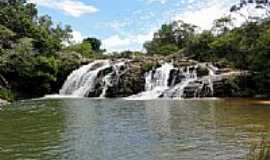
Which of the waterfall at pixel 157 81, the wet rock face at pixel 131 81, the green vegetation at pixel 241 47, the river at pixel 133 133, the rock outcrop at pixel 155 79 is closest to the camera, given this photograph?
the river at pixel 133 133

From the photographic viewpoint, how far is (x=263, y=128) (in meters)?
19.9

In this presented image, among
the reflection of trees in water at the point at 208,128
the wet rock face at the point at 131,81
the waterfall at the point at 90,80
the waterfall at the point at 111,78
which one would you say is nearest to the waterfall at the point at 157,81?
the wet rock face at the point at 131,81

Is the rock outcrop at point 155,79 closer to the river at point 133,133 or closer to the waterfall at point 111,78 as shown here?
the waterfall at point 111,78

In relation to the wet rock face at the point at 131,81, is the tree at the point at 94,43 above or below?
above

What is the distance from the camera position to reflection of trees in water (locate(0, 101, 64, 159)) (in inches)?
590

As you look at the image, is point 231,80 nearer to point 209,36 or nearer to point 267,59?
point 267,59

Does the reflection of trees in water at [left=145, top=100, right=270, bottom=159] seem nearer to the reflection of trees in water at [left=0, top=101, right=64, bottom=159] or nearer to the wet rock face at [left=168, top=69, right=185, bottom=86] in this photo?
the reflection of trees in water at [left=0, top=101, right=64, bottom=159]

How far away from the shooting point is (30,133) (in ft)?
62.5

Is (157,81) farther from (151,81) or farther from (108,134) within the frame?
(108,134)

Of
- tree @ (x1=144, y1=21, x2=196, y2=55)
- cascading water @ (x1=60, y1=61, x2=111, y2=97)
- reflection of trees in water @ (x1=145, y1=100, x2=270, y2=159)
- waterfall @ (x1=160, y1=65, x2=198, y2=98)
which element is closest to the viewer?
reflection of trees in water @ (x1=145, y1=100, x2=270, y2=159)

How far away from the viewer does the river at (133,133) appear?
14.7 metres

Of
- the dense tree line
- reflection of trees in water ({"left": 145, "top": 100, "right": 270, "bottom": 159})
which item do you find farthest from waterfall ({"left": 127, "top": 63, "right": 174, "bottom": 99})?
reflection of trees in water ({"left": 145, "top": 100, "right": 270, "bottom": 159})

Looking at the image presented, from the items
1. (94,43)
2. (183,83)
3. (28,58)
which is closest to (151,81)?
(183,83)

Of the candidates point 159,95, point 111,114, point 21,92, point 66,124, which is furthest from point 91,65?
point 66,124
